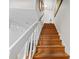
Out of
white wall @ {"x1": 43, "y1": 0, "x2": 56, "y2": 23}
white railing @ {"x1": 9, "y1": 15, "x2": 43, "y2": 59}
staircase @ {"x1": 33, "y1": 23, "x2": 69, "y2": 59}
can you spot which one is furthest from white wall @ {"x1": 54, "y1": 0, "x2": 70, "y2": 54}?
white wall @ {"x1": 43, "y1": 0, "x2": 56, "y2": 23}

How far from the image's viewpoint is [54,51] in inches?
148

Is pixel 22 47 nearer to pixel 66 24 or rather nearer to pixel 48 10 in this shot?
pixel 66 24

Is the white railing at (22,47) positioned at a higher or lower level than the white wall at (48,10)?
lower

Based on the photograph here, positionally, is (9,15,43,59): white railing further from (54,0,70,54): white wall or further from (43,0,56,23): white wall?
(43,0,56,23): white wall

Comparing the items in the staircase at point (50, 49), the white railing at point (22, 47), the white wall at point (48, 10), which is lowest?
the staircase at point (50, 49)

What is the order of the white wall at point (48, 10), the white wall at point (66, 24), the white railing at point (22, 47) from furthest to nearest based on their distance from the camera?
the white wall at point (48, 10)
the white wall at point (66, 24)
the white railing at point (22, 47)

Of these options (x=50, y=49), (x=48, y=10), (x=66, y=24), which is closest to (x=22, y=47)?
(x=66, y=24)

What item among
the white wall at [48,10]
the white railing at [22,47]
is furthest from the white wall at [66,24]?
the white wall at [48,10]

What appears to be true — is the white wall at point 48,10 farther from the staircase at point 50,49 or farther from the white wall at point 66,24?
the white wall at point 66,24

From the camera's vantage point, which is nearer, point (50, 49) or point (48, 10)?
point (50, 49)
